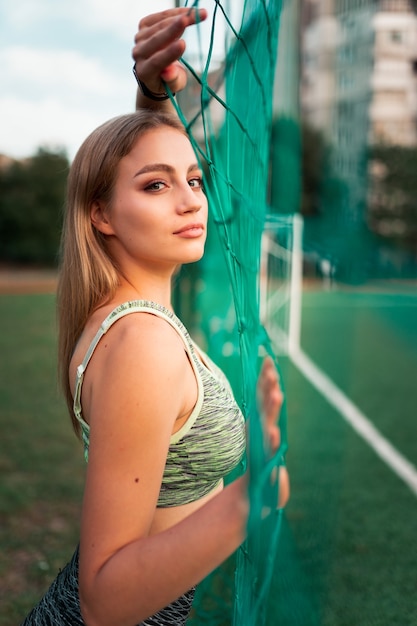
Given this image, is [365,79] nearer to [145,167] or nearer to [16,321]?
[145,167]

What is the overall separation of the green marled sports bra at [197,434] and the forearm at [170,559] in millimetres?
269

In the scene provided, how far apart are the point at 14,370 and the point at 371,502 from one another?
4.66 metres

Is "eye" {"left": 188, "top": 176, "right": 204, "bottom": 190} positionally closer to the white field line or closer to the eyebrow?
the eyebrow

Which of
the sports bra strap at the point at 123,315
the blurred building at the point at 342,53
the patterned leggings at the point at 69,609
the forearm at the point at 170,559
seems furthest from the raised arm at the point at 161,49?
the blurred building at the point at 342,53

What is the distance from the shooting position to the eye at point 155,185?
1.27m

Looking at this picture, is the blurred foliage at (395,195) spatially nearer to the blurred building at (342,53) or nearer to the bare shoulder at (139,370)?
the blurred building at (342,53)

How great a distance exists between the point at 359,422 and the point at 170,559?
198 inches

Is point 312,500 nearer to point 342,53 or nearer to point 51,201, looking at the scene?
point 342,53

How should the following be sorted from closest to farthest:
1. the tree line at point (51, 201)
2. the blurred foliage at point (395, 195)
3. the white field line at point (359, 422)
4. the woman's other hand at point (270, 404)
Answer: the woman's other hand at point (270, 404) → the white field line at point (359, 422) → the tree line at point (51, 201) → the blurred foliage at point (395, 195)

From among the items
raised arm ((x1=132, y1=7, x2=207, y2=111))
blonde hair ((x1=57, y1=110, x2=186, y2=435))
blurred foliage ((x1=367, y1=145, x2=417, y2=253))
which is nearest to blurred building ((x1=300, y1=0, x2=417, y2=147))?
raised arm ((x1=132, y1=7, x2=207, y2=111))

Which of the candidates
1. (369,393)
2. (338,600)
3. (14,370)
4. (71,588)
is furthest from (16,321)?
(71,588)

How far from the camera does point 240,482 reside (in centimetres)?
91

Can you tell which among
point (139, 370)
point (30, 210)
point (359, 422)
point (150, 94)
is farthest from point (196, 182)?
point (30, 210)

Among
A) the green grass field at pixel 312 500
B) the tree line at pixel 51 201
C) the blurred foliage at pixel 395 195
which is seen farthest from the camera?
the blurred foliage at pixel 395 195
